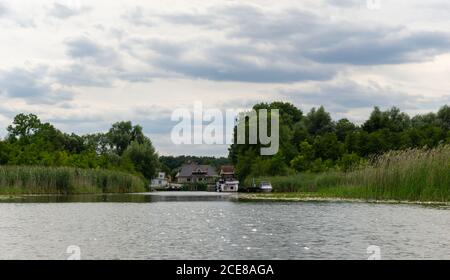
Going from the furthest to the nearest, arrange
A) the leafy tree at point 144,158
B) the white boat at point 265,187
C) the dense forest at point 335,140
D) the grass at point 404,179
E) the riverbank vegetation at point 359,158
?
the leafy tree at point 144,158
the dense forest at point 335,140
the white boat at point 265,187
the riverbank vegetation at point 359,158
the grass at point 404,179

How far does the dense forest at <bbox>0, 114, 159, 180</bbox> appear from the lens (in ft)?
328

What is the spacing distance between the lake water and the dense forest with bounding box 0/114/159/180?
6468 centimetres

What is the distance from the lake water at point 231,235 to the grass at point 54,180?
1347 inches

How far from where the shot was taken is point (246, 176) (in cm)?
12762

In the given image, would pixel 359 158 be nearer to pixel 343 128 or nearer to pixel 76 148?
pixel 343 128

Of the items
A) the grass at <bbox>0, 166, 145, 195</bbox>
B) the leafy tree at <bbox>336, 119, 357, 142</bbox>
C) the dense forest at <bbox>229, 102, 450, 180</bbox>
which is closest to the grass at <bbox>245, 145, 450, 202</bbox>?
the dense forest at <bbox>229, 102, 450, 180</bbox>

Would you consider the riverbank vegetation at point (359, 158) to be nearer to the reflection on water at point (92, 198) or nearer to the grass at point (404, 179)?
the grass at point (404, 179)

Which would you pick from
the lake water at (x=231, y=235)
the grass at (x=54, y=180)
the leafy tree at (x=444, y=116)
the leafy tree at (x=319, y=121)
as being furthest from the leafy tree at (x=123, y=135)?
the lake water at (x=231, y=235)

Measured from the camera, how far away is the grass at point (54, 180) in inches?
2768

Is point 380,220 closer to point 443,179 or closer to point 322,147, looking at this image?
point 443,179

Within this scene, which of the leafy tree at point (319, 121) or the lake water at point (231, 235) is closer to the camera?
the lake water at point (231, 235)

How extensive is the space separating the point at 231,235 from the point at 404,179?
25456 millimetres

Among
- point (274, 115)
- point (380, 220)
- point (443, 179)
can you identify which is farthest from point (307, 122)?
point (380, 220)
